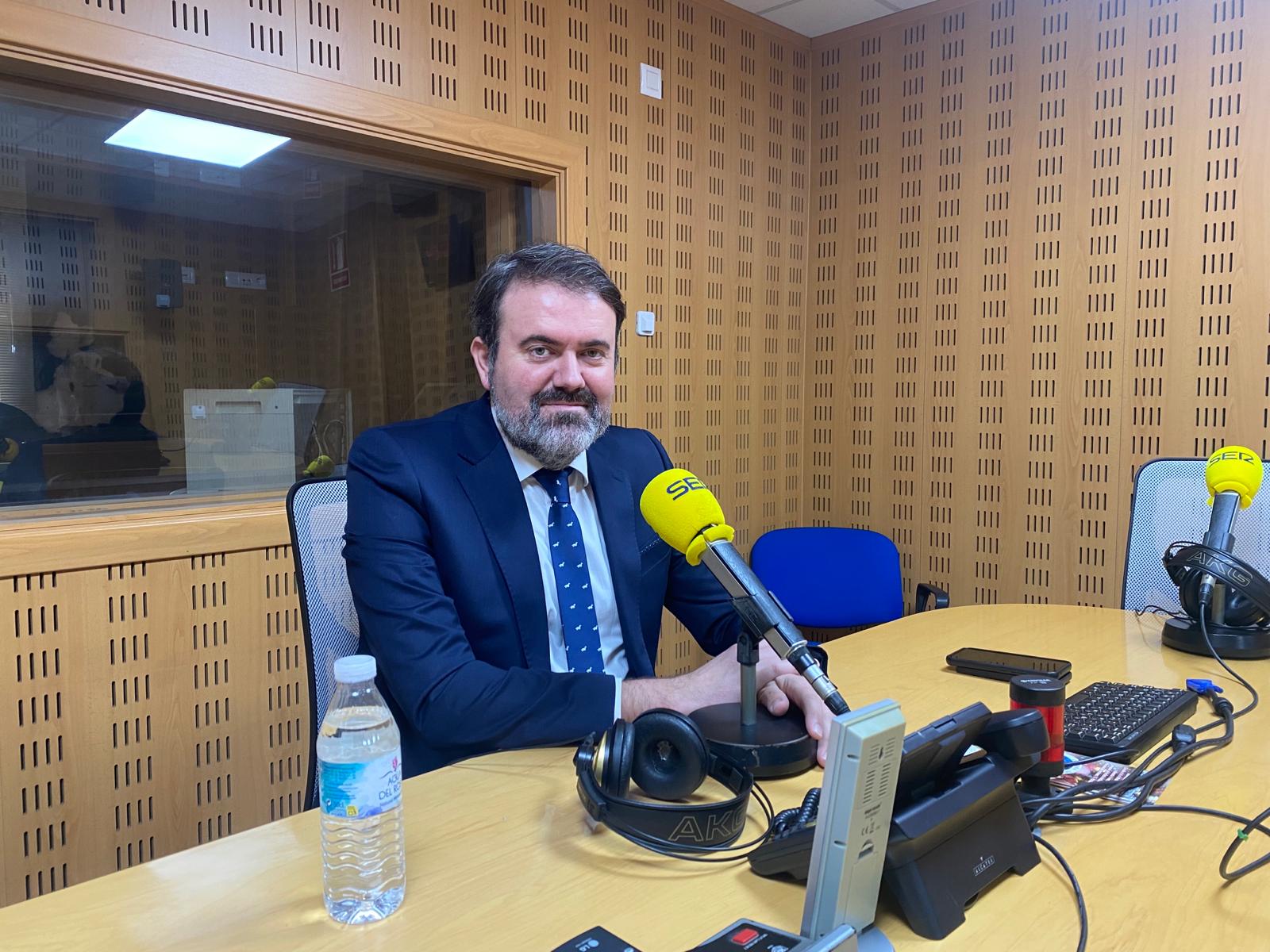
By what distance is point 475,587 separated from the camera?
1469 mm

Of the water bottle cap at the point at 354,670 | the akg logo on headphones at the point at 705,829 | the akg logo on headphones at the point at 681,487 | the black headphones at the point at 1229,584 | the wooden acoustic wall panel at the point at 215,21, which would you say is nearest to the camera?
the water bottle cap at the point at 354,670

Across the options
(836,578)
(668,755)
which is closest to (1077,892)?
(668,755)

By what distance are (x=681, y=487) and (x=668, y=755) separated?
1.05 ft

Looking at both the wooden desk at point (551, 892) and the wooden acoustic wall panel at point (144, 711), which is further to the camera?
the wooden acoustic wall panel at point (144, 711)

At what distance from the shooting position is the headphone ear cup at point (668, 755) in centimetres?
105

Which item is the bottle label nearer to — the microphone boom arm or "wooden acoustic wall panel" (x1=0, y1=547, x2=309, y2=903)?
the microphone boom arm

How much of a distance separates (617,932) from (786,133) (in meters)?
3.62

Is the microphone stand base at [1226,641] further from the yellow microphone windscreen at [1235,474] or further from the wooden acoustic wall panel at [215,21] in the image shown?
the wooden acoustic wall panel at [215,21]

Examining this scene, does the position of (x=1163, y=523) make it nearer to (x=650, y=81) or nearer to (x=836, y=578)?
(x=836, y=578)

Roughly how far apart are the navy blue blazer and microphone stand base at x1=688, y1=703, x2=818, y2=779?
16 cm

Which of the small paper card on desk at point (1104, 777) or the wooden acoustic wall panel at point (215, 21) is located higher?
the wooden acoustic wall panel at point (215, 21)

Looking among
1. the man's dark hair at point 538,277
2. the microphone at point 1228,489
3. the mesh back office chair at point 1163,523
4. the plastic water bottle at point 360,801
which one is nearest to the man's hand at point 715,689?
the plastic water bottle at point 360,801

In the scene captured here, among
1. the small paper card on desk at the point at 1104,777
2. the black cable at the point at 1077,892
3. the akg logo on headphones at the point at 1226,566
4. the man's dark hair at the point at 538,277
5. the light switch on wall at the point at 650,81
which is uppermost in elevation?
the light switch on wall at the point at 650,81

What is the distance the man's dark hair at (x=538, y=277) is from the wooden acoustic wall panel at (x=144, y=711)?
1.25 m
